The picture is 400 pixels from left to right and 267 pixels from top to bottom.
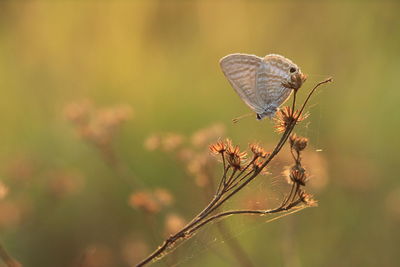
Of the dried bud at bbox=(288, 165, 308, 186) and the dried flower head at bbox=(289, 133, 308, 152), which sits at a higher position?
the dried flower head at bbox=(289, 133, 308, 152)

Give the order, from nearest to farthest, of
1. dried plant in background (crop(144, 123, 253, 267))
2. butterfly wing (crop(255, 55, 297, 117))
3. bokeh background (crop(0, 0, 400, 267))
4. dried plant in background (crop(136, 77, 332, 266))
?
dried plant in background (crop(136, 77, 332, 266)), butterfly wing (crop(255, 55, 297, 117)), dried plant in background (crop(144, 123, 253, 267)), bokeh background (crop(0, 0, 400, 267))

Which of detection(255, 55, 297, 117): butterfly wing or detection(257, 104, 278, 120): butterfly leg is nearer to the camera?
detection(255, 55, 297, 117): butterfly wing

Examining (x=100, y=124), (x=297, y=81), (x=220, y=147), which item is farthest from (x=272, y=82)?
(x=100, y=124)

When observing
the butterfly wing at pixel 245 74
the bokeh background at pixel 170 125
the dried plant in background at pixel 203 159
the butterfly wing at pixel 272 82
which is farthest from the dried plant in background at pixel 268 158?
the dried plant in background at pixel 203 159

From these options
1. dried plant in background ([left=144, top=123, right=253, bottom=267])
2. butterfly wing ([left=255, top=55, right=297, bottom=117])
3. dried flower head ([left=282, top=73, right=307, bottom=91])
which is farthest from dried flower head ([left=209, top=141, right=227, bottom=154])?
dried plant in background ([left=144, top=123, right=253, bottom=267])

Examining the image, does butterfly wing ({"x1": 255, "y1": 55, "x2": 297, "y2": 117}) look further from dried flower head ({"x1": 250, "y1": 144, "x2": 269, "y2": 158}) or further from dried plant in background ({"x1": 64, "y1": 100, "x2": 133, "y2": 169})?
dried plant in background ({"x1": 64, "y1": 100, "x2": 133, "y2": 169})

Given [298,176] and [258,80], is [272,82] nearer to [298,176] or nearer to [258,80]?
[258,80]

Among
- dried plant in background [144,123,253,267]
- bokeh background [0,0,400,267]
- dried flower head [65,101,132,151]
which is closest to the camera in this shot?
dried plant in background [144,123,253,267]

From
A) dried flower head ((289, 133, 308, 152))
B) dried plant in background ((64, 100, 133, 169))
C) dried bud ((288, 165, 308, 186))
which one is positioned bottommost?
dried bud ((288, 165, 308, 186))

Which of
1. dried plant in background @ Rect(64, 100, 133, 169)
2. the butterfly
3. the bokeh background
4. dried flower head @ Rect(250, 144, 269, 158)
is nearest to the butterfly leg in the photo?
the butterfly
